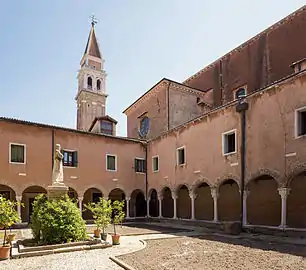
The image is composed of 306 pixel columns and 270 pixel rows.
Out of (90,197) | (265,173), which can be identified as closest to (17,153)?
(90,197)

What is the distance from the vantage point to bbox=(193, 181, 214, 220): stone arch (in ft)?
73.1

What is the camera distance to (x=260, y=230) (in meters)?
15.6

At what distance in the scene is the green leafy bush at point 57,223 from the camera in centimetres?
1162

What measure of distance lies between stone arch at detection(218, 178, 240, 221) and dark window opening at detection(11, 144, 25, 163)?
42.5 feet

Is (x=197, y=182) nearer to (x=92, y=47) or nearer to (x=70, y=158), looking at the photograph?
(x=70, y=158)

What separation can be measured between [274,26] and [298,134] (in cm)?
1160

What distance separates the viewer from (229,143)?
18.6m

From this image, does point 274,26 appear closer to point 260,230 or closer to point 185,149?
point 185,149

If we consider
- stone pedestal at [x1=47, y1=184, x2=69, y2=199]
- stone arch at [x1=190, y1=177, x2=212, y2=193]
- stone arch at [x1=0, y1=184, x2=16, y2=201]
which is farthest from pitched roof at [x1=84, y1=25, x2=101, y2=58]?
stone pedestal at [x1=47, y1=184, x2=69, y2=199]

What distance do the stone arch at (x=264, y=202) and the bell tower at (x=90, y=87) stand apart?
34.1m

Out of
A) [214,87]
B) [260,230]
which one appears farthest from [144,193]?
[260,230]

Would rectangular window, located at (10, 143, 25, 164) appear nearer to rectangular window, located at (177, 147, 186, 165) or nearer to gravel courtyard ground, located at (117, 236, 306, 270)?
rectangular window, located at (177, 147, 186, 165)

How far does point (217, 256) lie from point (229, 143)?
9547 mm

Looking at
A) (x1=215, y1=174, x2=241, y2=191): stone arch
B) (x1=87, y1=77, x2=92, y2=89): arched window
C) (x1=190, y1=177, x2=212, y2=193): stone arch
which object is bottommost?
(x1=190, y1=177, x2=212, y2=193): stone arch
